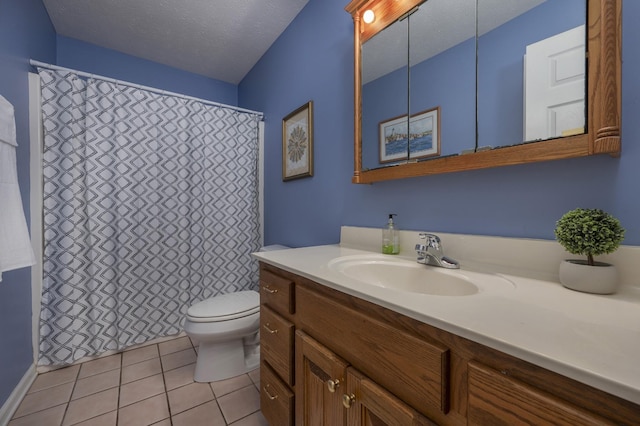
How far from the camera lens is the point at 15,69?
1.41m

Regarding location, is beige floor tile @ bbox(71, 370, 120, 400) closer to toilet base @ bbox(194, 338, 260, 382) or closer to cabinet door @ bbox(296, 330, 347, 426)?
toilet base @ bbox(194, 338, 260, 382)

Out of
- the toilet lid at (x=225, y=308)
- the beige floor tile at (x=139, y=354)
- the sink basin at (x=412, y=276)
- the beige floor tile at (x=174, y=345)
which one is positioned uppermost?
the sink basin at (x=412, y=276)

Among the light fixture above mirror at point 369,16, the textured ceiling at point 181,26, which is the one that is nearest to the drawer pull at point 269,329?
the light fixture above mirror at point 369,16

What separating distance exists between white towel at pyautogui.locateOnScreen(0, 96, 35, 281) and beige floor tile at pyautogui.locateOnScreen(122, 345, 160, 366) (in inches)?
40.4

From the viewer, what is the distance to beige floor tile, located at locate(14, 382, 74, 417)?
1.35 meters

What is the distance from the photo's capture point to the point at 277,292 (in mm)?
1064

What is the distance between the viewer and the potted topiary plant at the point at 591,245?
611 mm

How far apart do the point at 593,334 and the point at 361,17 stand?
1486 millimetres

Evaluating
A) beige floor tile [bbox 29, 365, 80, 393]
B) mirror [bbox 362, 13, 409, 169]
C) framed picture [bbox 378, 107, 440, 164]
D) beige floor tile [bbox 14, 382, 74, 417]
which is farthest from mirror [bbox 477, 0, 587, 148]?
beige floor tile [bbox 29, 365, 80, 393]

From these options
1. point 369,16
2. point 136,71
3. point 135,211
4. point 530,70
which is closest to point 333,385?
point 530,70

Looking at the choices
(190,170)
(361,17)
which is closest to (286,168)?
(190,170)

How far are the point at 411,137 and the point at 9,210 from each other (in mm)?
1675

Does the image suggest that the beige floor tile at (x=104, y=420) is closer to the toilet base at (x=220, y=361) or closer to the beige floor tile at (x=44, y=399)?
the beige floor tile at (x=44, y=399)

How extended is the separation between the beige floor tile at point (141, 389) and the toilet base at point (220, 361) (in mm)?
203
